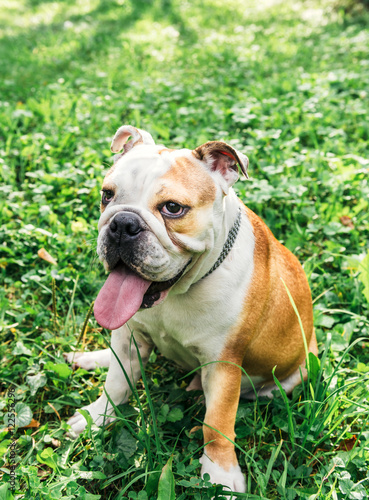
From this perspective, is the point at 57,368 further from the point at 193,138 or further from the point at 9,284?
the point at 193,138

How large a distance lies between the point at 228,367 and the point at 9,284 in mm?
1888

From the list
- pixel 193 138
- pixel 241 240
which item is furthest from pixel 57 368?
pixel 193 138

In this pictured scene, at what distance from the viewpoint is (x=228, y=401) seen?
235cm

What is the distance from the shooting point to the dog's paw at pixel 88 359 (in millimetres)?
2969

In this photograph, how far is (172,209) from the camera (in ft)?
7.00

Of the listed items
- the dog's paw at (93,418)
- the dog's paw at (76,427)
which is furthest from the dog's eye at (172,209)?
the dog's paw at (76,427)

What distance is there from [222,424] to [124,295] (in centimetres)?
84

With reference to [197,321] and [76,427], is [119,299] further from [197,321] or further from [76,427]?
[76,427]

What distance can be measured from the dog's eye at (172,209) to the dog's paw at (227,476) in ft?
4.08

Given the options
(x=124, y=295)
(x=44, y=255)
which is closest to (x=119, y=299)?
(x=124, y=295)

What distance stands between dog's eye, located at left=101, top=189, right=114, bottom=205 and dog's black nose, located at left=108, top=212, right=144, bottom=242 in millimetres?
257

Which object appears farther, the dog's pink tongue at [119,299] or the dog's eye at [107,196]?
the dog's eye at [107,196]

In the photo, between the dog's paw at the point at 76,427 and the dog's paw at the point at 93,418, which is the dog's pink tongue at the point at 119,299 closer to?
the dog's paw at the point at 93,418

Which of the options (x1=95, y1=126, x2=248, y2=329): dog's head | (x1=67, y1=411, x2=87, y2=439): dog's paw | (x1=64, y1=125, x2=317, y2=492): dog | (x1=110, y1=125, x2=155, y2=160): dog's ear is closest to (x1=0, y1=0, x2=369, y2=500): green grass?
(x1=67, y1=411, x2=87, y2=439): dog's paw
